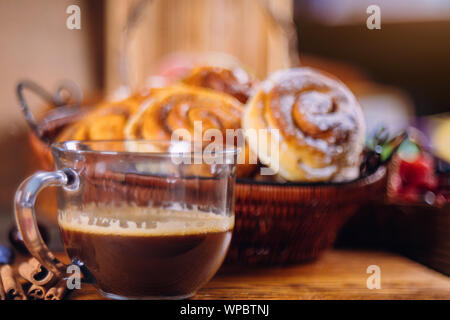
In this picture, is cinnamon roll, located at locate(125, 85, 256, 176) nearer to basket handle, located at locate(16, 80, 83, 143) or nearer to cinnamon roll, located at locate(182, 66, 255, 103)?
cinnamon roll, located at locate(182, 66, 255, 103)

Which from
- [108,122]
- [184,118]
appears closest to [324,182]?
[184,118]

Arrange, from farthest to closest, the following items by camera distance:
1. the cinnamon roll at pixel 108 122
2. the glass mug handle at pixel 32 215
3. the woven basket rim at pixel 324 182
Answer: the cinnamon roll at pixel 108 122 < the woven basket rim at pixel 324 182 < the glass mug handle at pixel 32 215

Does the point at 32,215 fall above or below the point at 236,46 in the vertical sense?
below

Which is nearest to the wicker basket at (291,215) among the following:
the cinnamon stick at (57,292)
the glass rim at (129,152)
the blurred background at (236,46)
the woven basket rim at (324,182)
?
the woven basket rim at (324,182)

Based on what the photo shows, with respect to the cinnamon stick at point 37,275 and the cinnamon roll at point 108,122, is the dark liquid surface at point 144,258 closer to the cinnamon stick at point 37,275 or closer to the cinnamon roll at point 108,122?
the cinnamon stick at point 37,275

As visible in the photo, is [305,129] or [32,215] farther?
[305,129]

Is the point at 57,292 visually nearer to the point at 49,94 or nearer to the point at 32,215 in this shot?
the point at 32,215

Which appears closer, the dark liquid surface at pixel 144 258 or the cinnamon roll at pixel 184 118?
the dark liquid surface at pixel 144 258

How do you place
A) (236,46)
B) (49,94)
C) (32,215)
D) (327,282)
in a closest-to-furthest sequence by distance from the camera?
(32,215) → (327,282) → (49,94) → (236,46)
